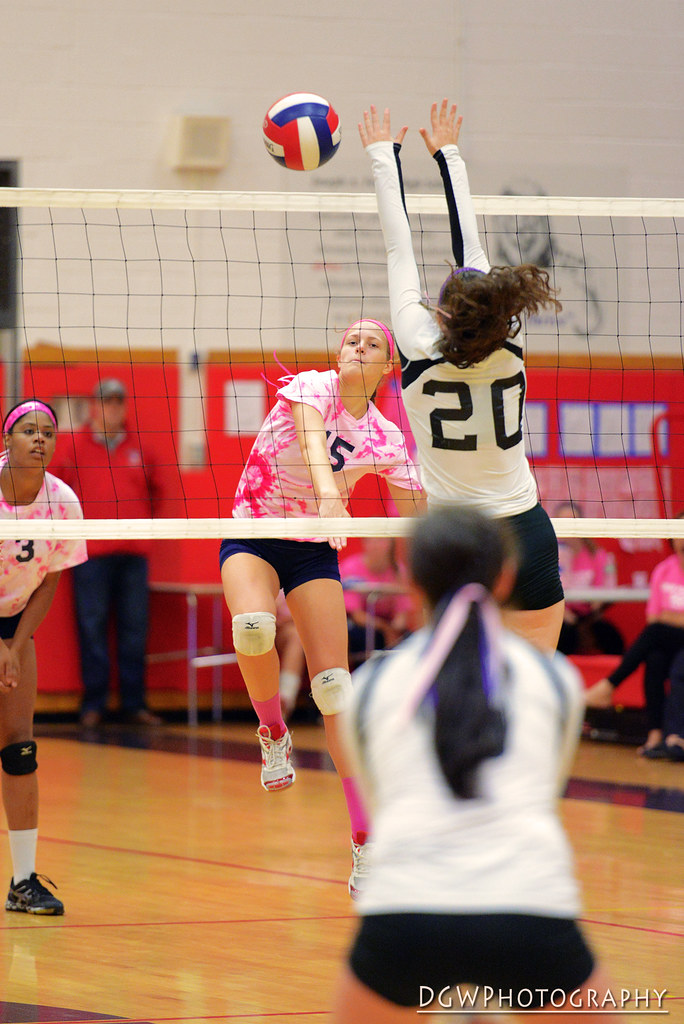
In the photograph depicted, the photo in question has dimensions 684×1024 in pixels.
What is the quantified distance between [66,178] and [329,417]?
6.92 meters

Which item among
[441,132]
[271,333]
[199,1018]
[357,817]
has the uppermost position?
[271,333]

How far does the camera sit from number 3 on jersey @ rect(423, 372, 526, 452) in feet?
10.7

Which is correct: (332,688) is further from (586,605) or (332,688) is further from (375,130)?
(586,605)

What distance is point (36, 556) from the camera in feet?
15.6

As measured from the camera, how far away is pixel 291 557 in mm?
4543

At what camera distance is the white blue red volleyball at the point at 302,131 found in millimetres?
4629

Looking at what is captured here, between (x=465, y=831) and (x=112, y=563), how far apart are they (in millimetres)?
8103

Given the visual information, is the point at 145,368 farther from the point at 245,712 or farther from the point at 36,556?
the point at 36,556

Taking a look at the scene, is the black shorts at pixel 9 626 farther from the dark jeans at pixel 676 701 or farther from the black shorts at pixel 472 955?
the dark jeans at pixel 676 701

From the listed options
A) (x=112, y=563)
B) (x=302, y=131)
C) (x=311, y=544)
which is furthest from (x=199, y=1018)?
(x=112, y=563)

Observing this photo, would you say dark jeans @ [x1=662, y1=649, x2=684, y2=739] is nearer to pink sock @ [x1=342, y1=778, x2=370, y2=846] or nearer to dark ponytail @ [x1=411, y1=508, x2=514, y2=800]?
pink sock @ [x1=342, y1=778, x2=370, y2=846]

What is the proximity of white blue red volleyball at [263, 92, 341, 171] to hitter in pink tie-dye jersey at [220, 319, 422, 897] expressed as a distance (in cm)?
67

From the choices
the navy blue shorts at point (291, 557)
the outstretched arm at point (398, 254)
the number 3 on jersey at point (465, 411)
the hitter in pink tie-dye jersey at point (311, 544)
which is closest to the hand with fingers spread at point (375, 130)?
the outstretched arm at point (398, 254)

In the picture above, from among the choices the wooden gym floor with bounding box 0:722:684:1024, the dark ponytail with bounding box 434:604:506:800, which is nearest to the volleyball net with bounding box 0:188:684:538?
the wooden gym floor with bounding box 0:722:684:1024
